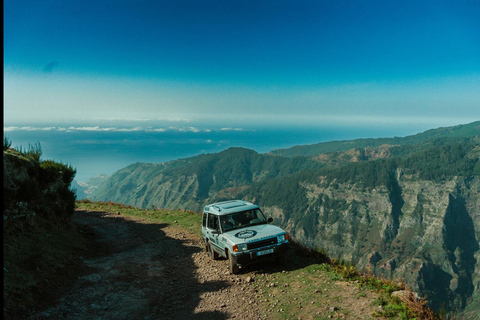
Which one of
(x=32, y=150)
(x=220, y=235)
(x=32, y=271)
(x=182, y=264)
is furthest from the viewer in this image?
(x=32, y=150)

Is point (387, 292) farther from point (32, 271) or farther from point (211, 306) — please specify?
point (32, 271)

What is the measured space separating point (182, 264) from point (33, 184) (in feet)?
21.8

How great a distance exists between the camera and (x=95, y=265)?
1094 cm

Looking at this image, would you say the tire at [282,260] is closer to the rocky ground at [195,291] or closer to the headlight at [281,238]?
the rocky ground at [195,291]

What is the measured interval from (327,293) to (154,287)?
18.5 ft

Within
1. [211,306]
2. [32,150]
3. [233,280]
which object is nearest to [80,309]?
[211,306]

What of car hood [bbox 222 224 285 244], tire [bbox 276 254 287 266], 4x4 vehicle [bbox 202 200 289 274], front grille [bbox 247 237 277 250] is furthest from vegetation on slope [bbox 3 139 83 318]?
tire [bbox 276 254 287 266]

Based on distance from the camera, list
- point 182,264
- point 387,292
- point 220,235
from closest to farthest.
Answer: point 387,292 → point 220,235 → point 182,264

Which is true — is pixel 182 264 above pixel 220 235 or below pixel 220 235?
below

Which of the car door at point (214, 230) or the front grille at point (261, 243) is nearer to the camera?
the front grille at point (261, 243)

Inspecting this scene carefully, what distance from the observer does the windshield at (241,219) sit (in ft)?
35.5

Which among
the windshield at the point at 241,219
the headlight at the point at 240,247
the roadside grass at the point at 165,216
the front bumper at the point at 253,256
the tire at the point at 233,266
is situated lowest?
the roadside grass at the point at 165,216

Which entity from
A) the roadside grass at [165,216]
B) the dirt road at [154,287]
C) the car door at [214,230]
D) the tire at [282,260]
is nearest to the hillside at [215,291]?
the dirt road at [154,287]

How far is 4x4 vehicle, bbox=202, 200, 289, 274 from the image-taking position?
375 inches
